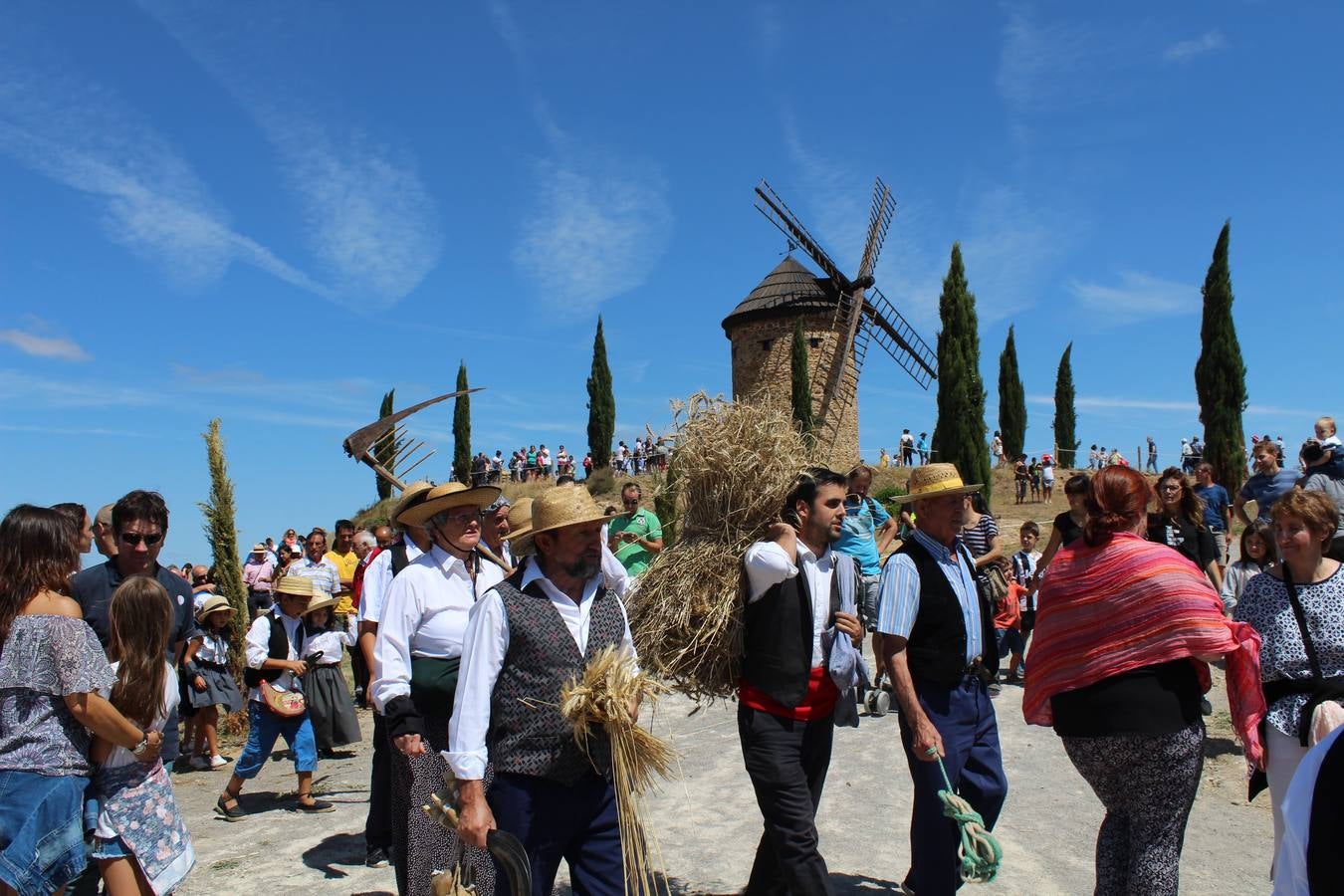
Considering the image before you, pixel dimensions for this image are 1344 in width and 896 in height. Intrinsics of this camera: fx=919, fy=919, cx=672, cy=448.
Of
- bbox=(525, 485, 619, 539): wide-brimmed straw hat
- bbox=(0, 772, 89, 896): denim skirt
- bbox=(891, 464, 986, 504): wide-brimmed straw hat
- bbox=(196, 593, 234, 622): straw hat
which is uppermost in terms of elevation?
bbox=(891, 464, 986, 504): wide-brimmed straw hat

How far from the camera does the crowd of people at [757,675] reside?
2.97 metres

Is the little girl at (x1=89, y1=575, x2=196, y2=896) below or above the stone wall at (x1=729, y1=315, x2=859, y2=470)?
below

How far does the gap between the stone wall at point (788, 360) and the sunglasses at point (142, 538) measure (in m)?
30.7

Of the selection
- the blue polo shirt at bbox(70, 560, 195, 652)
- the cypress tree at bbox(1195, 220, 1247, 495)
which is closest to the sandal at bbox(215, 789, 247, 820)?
the blue polo shirt at bbox(70, 560, 195, 652)

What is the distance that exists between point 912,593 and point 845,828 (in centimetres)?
223

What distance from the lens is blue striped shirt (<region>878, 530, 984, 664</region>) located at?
3.71 metres

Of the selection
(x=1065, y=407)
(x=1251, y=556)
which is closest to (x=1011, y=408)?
(x=1065, y=407)

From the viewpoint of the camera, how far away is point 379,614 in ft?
14.2

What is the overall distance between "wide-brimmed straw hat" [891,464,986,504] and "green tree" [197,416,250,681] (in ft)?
28.8

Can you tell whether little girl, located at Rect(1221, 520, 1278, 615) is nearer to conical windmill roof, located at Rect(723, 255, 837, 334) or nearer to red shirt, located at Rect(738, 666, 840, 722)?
red shirt, located at Rect(738, 666, 840, 722)

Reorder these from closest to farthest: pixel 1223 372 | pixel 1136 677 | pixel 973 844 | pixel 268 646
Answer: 1. pixel 1136 677
2. pixel 973 844
3. pixel 268 646
4. pixel 1223 372

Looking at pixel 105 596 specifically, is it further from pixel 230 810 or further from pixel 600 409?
pixel 600 409

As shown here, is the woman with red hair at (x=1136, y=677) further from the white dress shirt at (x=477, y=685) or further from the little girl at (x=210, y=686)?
the little girl at (x=210, y=686)

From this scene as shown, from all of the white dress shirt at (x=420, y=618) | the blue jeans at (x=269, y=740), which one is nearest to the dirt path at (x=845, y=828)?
the blue jeans at (x=269, y=740)
